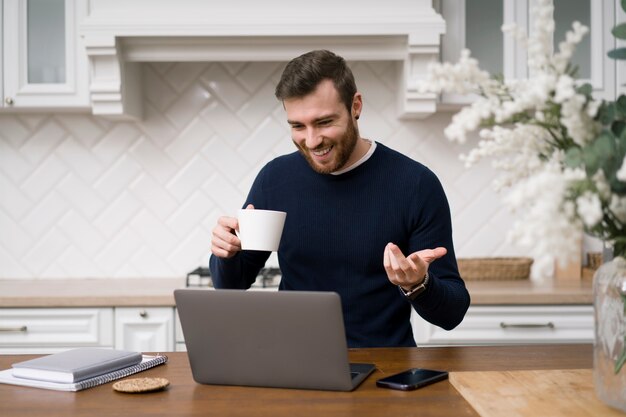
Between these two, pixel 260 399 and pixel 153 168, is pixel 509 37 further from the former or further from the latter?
pixel 260 399

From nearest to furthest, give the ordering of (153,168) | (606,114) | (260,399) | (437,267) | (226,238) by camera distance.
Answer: (606,114), (260,399), (226,238), (437,267), (153,168)

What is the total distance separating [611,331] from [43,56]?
2503 mm

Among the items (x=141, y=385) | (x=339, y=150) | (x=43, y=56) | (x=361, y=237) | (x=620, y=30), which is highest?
(x=43, y=56)

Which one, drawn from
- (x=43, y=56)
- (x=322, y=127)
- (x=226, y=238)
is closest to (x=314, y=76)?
(x=322, y=127)

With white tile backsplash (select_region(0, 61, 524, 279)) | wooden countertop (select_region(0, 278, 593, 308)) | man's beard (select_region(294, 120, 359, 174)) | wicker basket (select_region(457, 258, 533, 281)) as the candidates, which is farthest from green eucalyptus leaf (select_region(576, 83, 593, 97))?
white tile backsplash (select_region(0, 61, 524, 279))

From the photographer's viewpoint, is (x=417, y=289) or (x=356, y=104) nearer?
(x=417, y=289)

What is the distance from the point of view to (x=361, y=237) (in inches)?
81.1

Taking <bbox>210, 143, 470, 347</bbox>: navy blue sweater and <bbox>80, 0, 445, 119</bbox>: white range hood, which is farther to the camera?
<bbox>80, 0, 445, 119</bbox>: white range hood

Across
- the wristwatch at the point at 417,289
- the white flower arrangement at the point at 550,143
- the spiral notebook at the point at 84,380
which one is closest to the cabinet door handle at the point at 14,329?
the spiral notebook at the point at 84,380

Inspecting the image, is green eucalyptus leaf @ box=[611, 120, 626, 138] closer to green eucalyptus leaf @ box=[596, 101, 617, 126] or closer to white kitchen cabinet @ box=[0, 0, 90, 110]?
green eucalyptus leaf @ box=[596, 101, 617, 126]

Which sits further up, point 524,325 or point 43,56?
point 43,56

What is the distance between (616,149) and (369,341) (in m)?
1.09

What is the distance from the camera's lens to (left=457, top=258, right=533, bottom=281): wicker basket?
10.3 feet

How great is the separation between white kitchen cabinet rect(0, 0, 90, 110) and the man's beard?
1.32 m
